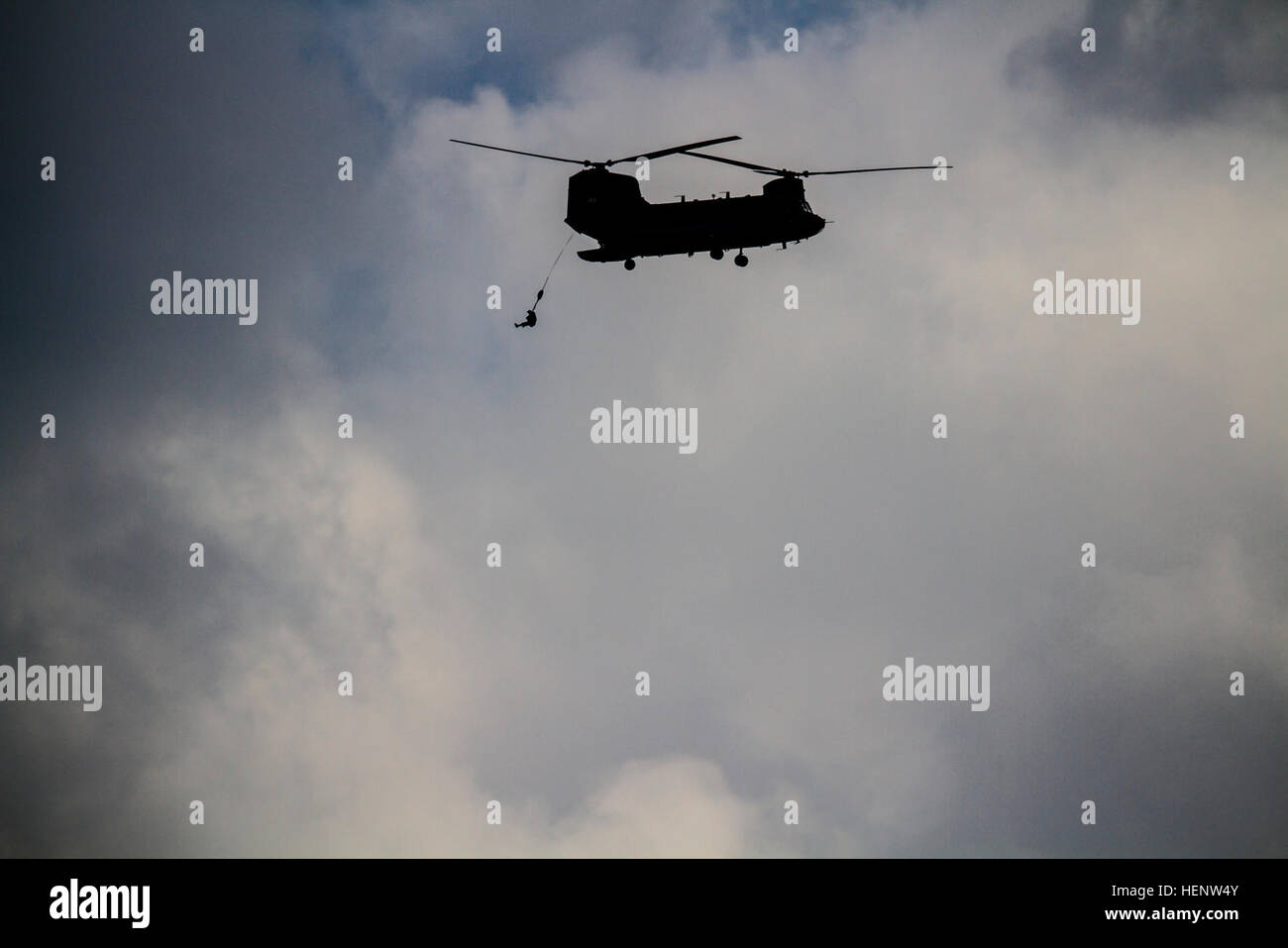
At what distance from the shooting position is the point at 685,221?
73.4 metres

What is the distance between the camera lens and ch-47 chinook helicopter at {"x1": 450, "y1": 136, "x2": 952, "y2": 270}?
73188mm

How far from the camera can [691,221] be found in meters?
73.4

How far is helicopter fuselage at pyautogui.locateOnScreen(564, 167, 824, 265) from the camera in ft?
240

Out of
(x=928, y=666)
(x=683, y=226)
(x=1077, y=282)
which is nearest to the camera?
→ (x=683, y=226)

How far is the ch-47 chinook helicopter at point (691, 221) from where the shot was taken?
7319cm

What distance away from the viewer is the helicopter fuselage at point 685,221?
73.2 m

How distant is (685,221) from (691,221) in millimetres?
290
